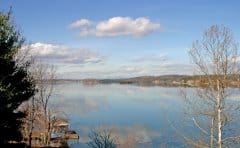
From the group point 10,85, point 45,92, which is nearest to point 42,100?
point 45,92

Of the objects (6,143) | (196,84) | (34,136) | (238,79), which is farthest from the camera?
(34,136)

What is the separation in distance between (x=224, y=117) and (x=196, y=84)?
1.89 metres

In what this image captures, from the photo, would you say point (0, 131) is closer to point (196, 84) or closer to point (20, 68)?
point (20, 68)

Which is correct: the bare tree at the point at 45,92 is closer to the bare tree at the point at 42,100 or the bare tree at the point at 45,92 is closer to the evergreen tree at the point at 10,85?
the bare tree at the point at 42,100

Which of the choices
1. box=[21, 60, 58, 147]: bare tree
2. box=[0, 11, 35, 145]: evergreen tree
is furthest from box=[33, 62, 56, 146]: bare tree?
box=[0, 11, 35, 145]: evergreen tree

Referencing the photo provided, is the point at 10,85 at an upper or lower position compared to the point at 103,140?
upper

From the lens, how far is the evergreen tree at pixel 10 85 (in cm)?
1922

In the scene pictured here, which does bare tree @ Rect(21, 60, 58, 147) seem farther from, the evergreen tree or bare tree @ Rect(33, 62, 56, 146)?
the evergreen tree

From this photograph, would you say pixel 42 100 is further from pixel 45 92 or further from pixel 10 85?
pixel 10 85

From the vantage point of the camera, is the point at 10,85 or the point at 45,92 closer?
the point at 10,85

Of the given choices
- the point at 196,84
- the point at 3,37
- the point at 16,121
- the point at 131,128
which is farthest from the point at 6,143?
the point at 131,128

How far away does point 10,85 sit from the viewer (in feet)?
64.1

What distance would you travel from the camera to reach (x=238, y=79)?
1526 centimetres

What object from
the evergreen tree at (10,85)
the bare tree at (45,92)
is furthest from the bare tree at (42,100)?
the evergreen tree at (10,85)
